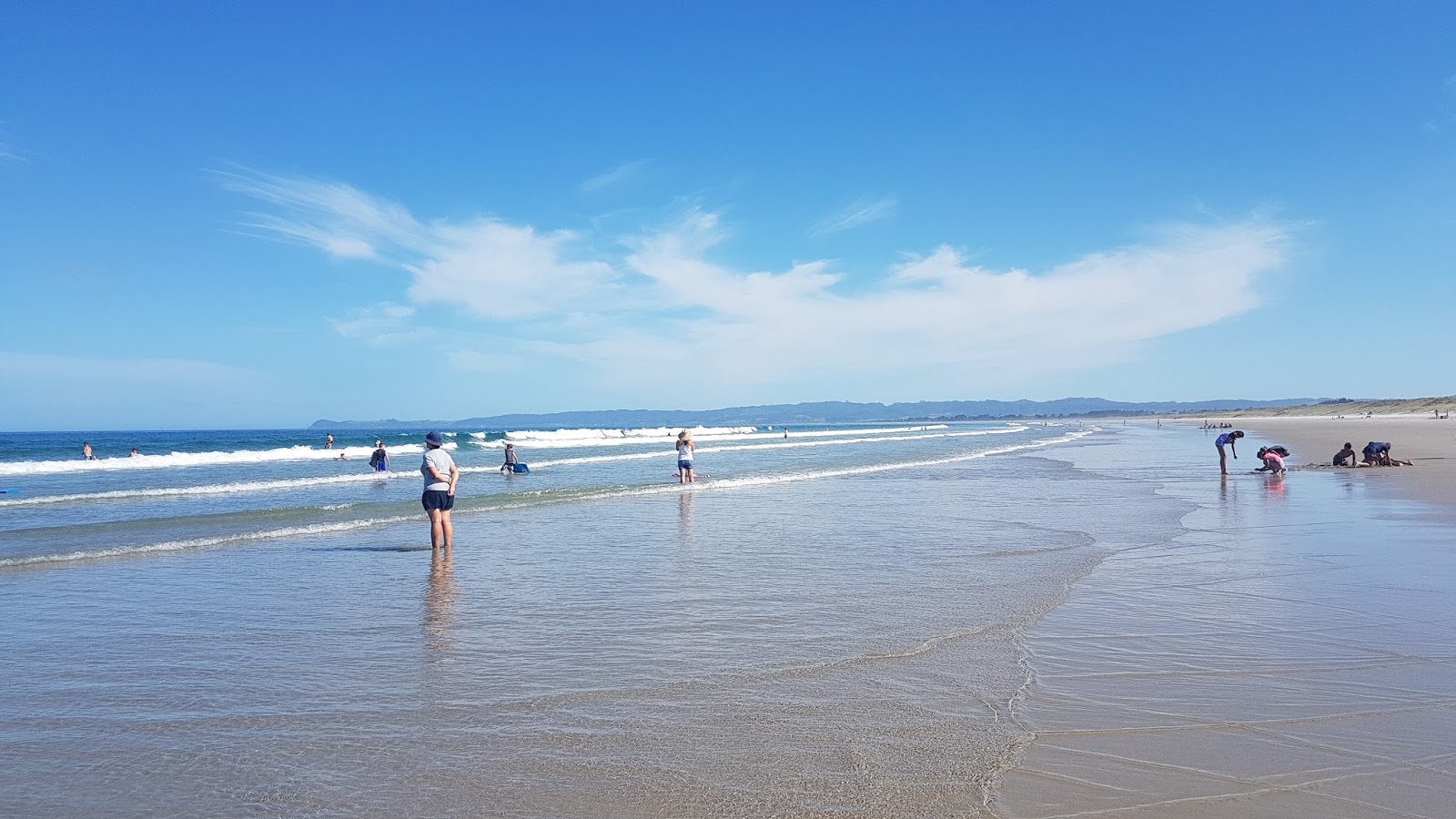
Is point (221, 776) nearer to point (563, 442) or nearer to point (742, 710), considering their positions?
point (742, 710)

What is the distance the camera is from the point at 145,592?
1055cm

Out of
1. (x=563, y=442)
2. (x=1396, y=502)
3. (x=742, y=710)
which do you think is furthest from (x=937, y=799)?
(x=563, y=442)

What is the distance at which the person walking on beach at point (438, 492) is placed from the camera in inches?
528

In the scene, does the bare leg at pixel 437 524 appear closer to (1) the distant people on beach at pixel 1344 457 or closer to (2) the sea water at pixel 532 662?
(2) the sea water at pixel 532 662

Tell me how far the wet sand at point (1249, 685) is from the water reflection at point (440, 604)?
5002mm

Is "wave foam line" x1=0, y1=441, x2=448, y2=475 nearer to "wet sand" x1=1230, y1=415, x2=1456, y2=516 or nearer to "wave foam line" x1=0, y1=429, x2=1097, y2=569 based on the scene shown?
"wave foam line" x1=0, y1=429, x2=1097, y2=569

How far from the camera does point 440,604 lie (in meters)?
9.55

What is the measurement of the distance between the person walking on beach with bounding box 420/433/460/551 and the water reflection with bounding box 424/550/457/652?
44 cm

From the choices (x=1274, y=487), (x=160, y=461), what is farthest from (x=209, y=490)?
(x=1274, y=487)

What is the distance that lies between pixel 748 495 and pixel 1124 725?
17758mm

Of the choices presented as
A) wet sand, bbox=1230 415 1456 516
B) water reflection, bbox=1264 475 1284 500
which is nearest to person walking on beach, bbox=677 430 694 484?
water reflection, bbox=1264 475 1284 500

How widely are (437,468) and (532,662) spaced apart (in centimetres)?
762

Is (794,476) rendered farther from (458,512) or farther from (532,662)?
(532,662)

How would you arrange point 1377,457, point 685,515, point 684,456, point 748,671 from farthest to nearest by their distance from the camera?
1. point 684,456
2. point 1377,457
3. point 685,515
4. point 748,671
